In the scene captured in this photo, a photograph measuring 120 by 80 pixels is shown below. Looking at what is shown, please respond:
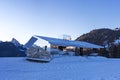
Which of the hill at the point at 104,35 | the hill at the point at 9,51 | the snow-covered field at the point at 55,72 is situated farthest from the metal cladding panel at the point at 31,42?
the hill at the point at 104,35

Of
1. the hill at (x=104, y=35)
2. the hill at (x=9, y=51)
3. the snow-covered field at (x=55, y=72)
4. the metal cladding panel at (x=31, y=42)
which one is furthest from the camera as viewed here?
the hill at (x=104, y=35)

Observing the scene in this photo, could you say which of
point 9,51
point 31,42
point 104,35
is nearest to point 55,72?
point 31,42

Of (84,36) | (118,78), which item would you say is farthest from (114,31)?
(118,78)

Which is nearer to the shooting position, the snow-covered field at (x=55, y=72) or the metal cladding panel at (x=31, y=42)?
the snow-covered field at (x=55, y=72)

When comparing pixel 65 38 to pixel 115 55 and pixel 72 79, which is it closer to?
pixel 115 55

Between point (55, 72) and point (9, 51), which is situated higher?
point (9, 51)

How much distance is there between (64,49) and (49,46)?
20.6ft

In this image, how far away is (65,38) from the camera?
1474 inches

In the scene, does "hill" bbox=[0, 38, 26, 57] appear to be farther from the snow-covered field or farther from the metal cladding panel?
the snow-covered field

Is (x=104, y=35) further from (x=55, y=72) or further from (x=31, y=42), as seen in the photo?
(x=55, y=72)

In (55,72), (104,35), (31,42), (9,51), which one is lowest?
(55,72)

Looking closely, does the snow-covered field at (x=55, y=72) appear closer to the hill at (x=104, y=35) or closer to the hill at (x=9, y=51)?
the hill at (x=9, y=51)

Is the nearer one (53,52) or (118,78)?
(118,78)

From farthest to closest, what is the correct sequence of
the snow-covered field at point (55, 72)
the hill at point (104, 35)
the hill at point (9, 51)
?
the hill at point (104, 35) → the hill at point (9, 51) → the snow-covered field at point (55, 72)
